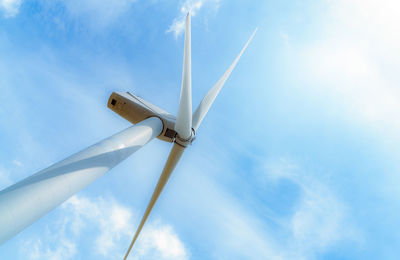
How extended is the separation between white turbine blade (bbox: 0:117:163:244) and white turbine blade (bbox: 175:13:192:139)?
315 cm

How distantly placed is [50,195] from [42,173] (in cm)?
68

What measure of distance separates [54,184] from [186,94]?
6085mm

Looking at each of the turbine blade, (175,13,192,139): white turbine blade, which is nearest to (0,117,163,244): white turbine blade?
(175,13,192,139): white turbine blade

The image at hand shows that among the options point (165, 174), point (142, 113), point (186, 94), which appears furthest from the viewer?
point (165, 174)

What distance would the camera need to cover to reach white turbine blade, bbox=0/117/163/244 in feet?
15.3

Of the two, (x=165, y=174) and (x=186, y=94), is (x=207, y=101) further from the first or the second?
(x=186, y=94)

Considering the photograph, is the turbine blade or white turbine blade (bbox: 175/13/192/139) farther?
the turbine blade

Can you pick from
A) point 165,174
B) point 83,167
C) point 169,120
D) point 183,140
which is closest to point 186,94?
point 169,120

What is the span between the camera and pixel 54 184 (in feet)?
18.3

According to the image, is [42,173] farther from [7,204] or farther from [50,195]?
[7,204]

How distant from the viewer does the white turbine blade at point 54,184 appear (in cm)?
467

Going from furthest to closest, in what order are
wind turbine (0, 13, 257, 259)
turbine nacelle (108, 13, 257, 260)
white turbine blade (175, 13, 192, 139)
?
turbine nacelle (108, 13, 257, 260) < white turbine blade (175, 13, 192, 139) < wind turbine (0, 13, 257, 259)

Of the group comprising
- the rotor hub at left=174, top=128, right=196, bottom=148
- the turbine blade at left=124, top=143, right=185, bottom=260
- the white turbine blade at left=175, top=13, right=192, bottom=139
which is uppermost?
the white turbine blade at left=175, top=13, right=192, bottom=139

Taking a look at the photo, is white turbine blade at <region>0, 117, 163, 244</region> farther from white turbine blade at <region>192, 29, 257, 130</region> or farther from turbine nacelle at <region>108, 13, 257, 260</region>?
white turbine blade at <region>192, 29, 257, 130</region>
